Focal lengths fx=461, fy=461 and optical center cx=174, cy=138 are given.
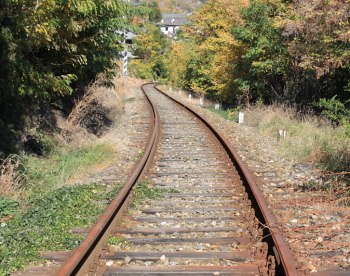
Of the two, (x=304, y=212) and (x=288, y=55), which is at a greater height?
(x=288, y=55)

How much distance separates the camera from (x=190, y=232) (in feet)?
18.5

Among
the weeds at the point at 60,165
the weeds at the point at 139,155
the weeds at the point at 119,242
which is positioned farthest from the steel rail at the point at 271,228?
the weeds at the point at 60,165

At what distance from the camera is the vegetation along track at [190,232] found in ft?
15.1

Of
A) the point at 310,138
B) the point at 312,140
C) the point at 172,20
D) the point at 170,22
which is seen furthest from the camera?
the point at 172,20

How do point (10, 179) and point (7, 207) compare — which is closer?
point (7, 207)

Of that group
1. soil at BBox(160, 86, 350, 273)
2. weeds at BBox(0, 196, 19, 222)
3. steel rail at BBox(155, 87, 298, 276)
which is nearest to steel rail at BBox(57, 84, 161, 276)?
weeds at BBox(0, 196, 19, 222)

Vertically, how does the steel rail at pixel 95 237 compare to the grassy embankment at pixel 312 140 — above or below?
below

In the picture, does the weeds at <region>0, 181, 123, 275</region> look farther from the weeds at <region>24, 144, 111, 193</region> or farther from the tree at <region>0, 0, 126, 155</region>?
the tree at <region>0, 0, 126, 155</region>

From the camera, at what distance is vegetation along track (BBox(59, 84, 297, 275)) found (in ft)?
15.1

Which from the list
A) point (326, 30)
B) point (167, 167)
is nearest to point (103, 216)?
point (167, 167)

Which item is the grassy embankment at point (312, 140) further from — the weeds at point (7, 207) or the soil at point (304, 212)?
the weeds at point (7, 207)

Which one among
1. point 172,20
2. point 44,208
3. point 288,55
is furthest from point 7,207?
point 172,20

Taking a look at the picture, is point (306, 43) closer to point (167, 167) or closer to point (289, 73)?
point (289, 73)

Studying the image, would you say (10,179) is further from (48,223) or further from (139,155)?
(139,155)
